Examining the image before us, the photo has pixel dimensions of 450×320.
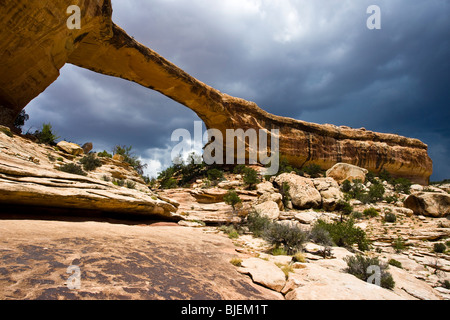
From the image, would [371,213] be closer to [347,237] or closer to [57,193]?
[347,237]

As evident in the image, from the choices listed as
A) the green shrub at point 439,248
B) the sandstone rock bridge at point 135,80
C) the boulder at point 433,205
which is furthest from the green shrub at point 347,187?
the green shrub at point 439,248

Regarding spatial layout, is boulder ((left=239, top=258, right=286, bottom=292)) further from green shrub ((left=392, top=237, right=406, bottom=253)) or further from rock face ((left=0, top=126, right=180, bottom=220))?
green shrub ((left=392, top=237, right=406, bottom=253))

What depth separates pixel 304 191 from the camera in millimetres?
14406

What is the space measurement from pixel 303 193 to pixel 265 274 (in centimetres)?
1189

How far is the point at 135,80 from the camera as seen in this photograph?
54.3 feet

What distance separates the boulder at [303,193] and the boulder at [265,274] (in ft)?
35.3

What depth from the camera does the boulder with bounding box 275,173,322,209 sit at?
13789mm

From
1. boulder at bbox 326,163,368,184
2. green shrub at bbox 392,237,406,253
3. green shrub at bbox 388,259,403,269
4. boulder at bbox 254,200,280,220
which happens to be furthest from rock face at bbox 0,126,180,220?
boulder at bbox 326,163,368,184

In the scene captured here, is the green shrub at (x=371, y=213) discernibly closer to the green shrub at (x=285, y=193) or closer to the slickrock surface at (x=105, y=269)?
the green shrub at (x=285, y=193)

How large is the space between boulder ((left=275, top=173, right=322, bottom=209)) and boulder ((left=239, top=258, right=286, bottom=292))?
10762 millimetres

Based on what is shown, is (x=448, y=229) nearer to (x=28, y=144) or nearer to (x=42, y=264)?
(x=42, y=264)

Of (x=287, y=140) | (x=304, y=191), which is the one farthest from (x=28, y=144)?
(x=287, y=140)

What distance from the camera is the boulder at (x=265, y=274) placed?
3250 mm

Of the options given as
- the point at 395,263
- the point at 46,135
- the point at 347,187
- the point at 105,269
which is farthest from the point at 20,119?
the point at 347,187
